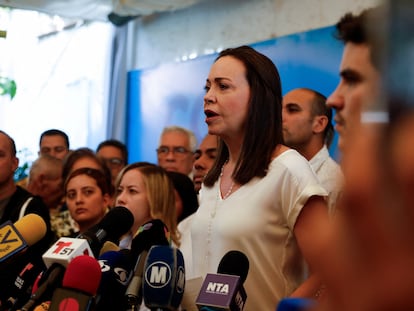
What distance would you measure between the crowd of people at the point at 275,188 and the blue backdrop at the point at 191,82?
1.14m

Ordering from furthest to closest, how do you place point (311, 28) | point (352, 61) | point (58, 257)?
point (311, 28), point (58, 257), point (352, 61)

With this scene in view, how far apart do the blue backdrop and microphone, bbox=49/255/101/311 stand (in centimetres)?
342

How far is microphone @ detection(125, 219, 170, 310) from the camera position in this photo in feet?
5.18

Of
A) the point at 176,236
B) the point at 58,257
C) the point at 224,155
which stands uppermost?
the point at 224,155

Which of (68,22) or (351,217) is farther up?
(68,22)

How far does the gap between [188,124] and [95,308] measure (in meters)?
5.06

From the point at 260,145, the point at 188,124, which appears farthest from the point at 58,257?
the point at 188,124

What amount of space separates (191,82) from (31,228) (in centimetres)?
439

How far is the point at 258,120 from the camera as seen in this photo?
2.17 m

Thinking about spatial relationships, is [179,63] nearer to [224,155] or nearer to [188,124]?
[188,124]

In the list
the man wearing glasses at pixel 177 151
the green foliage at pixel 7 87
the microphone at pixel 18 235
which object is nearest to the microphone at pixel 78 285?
the microphone at pixel 18 235

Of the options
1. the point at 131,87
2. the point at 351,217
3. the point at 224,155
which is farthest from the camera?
the point at 131,87

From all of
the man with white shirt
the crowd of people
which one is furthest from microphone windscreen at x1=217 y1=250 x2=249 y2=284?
the man with white shirt

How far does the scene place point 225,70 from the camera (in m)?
2.22
